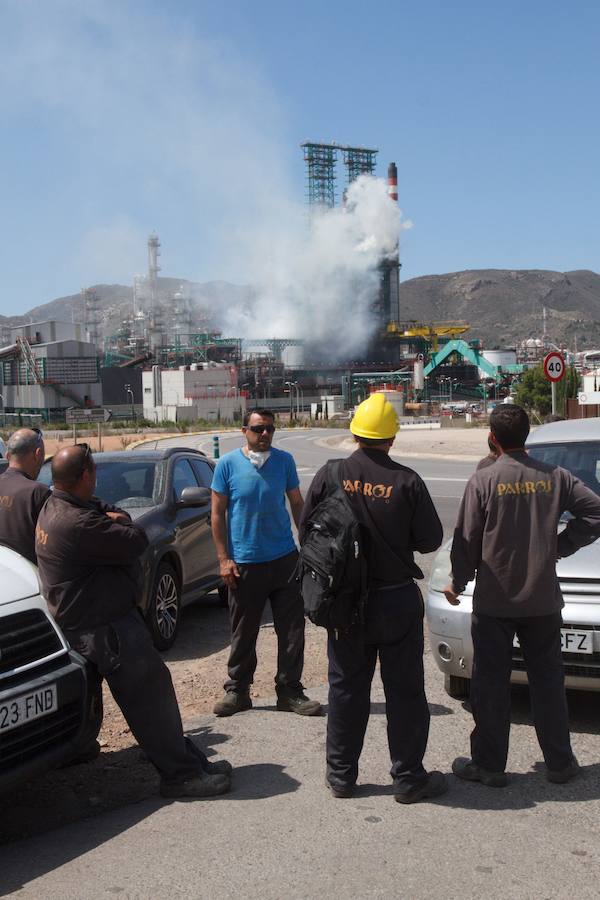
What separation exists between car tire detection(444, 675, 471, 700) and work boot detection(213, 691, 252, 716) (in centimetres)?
121

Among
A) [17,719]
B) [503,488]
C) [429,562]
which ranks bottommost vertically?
[429,562]

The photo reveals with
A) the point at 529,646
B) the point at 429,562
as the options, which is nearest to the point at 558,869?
the point at 529,646

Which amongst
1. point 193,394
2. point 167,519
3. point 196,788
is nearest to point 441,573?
point 196,788

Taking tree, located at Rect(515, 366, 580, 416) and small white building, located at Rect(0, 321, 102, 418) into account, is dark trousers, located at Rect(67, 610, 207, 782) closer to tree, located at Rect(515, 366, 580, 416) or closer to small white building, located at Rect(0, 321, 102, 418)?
tree, located at Rect(515, 366, 580, 416)

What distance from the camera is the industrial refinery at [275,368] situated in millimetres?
115188

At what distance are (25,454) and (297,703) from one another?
2.25m

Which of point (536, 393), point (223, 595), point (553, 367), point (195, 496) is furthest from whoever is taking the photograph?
point (536, 393)

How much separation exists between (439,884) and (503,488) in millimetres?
1724

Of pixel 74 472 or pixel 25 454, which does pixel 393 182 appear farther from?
pixel 74 472

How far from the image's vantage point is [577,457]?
667 centimetres

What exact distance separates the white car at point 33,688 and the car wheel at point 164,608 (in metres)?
2.86

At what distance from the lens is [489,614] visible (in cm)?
449

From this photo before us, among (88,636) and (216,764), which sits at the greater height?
(88,636)

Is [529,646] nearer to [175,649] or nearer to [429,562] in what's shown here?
[175,649]
